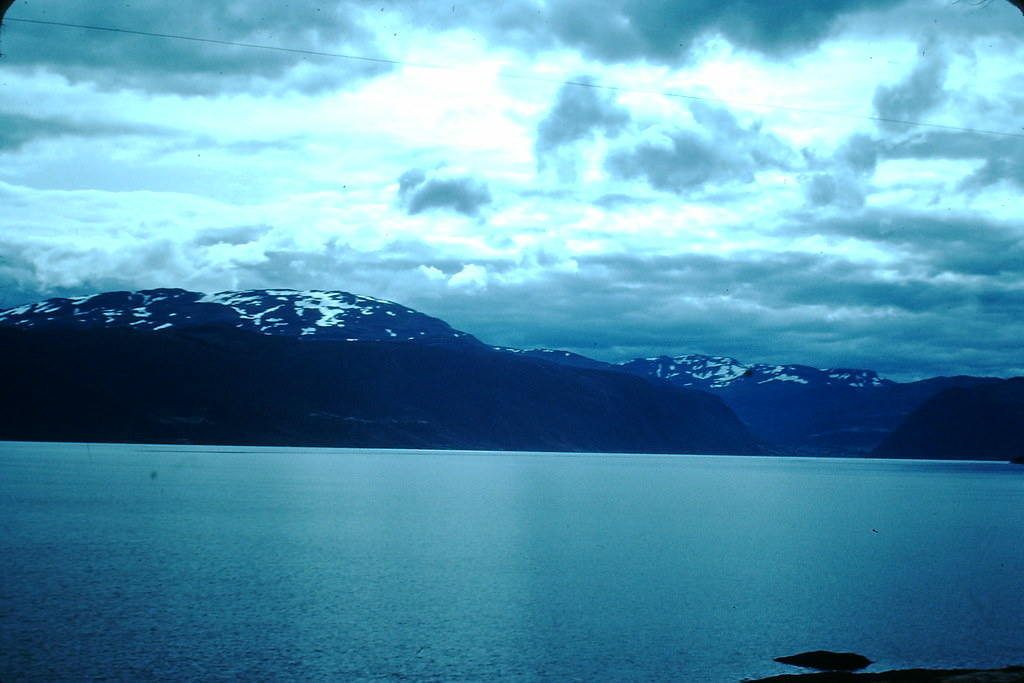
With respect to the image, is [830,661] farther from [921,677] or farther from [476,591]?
[476,591]

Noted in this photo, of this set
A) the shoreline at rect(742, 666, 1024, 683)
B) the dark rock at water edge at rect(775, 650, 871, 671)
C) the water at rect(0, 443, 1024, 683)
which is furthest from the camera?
the water at rect(0, 443, 1024, 683)

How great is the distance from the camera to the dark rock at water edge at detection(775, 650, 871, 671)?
28469 mm

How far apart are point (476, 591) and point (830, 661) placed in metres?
17.5

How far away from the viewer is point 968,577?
5066 centimetres

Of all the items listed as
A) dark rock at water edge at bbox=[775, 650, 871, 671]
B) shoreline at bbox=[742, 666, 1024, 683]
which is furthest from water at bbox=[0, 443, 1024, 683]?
shoreline at bbox=[742, 666, 1024, 683]

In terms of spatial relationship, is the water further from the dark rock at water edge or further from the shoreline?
the shoreline

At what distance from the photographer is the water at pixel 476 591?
95.5 ft

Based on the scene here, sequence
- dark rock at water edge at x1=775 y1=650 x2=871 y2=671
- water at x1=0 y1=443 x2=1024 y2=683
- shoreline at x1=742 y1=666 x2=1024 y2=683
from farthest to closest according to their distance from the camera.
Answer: water at x1=0 y1=443 x2=1024 y2=683 < dark rock at water edge at x1=775 y1=650 x2=871 y2=671 < shoreline at x1=742 y1=666 x2=1024 y2=683

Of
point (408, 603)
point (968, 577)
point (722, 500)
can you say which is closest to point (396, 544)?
point (408, 603)

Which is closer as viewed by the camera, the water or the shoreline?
the shoreline

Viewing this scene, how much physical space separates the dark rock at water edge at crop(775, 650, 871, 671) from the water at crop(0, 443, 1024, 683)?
0.97 m

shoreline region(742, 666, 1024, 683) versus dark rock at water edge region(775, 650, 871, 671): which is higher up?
shoreline region(742, 666, 1024, 683)

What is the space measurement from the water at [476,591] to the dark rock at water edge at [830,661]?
3.19 ft

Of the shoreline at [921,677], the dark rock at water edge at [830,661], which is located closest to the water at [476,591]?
the dark rock at water edge at [830,661]
